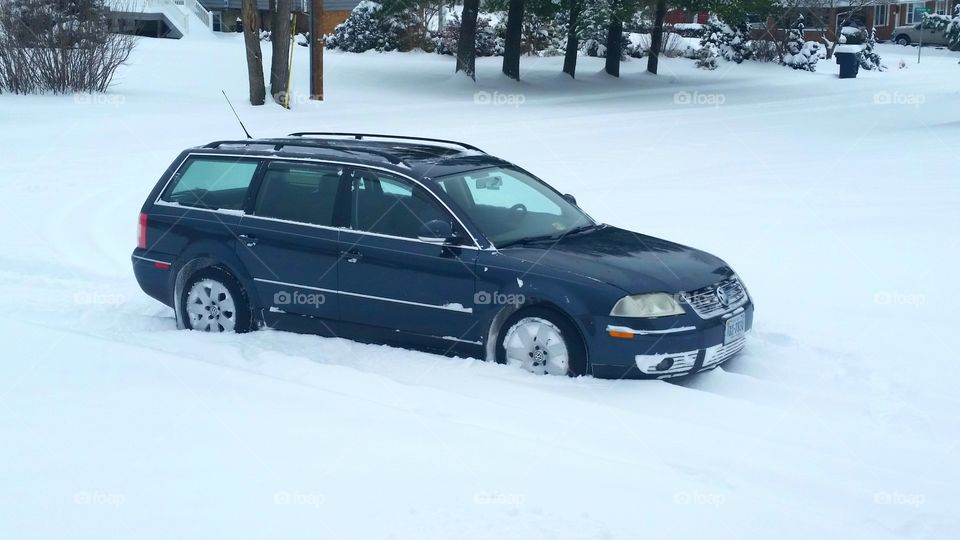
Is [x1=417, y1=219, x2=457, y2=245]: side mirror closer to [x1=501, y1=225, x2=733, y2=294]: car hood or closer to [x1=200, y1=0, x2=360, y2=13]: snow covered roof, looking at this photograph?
[x1=501, y1=225, x2=733, y2=294]: car hood

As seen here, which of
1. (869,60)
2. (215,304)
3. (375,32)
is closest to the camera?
(215,304)

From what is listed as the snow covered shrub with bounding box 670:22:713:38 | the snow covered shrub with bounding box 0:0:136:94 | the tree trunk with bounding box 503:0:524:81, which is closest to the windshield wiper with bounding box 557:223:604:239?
the snow covered shrub with bounding box 0:0:136:94

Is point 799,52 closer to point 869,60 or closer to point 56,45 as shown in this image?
point 869,60

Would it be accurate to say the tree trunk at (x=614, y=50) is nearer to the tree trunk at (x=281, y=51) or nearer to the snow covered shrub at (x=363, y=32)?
the snow covered shrub at (x=363, y=32)

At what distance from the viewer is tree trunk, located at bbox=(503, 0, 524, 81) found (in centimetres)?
3356

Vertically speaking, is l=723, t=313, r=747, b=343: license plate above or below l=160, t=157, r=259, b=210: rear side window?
below

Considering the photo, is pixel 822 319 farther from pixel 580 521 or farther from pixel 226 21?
pixel 226 21

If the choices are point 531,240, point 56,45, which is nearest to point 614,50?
point 56,45

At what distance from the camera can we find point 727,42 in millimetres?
47281

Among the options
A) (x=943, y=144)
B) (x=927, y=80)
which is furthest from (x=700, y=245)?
(x=927, y=80)

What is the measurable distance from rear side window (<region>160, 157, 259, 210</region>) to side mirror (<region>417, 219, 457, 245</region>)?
1632mm

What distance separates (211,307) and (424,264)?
1.89 m

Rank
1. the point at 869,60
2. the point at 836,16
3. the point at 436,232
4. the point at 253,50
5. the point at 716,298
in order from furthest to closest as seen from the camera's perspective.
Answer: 1. the point at 836,16
2. the point at 869,60
3. the point at 253,50
4. the point at 436,232
5. the point at 716,298

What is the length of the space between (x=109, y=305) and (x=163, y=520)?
4.82 metres
